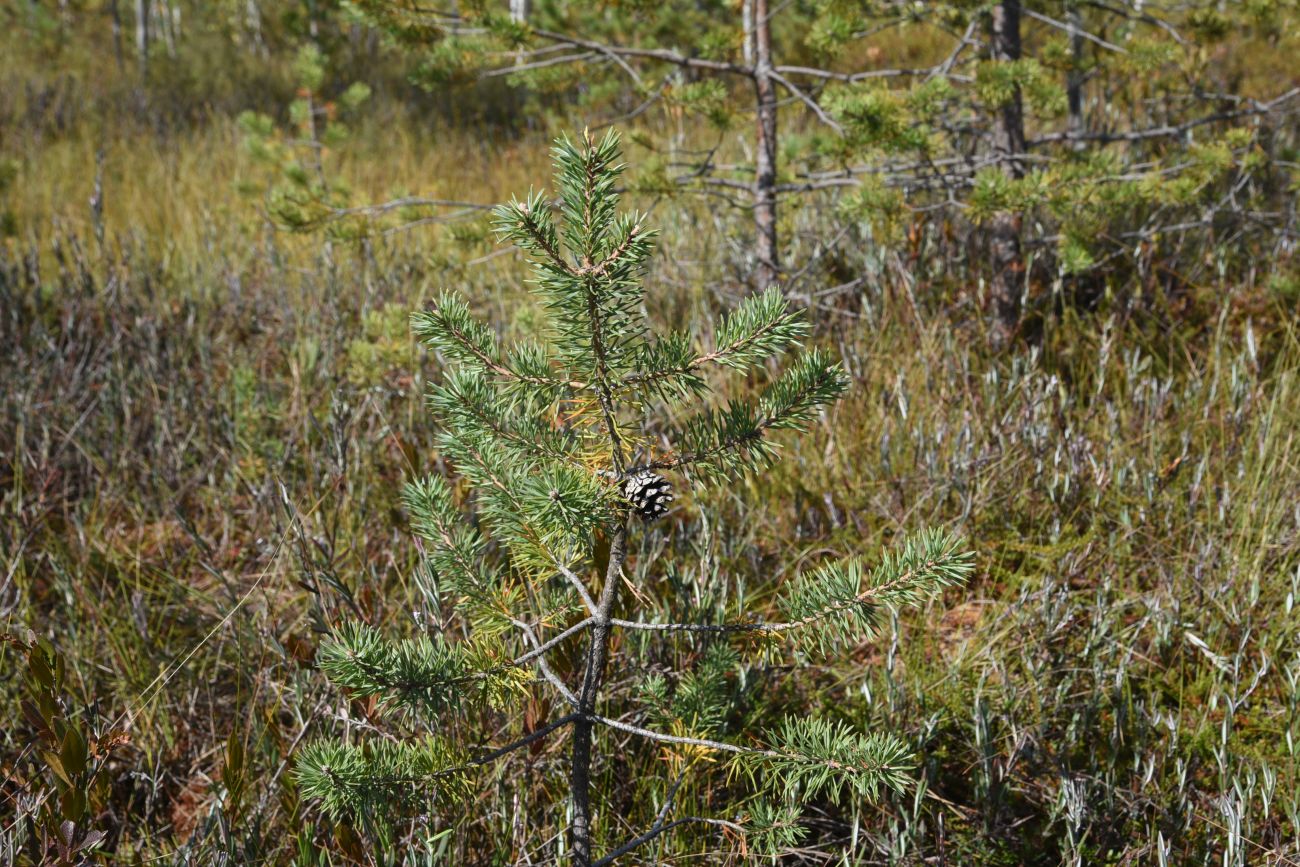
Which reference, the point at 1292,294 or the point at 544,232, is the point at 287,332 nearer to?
the point at 544,232

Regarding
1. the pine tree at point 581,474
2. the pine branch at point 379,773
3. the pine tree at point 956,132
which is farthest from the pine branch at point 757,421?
the pine tree at point 956,132

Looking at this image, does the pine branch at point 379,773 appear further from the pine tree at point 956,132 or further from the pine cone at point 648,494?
the pine tree at point 956,132

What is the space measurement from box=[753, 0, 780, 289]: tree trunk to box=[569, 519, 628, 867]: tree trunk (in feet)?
7.69

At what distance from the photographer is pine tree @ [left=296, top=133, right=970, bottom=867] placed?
102cm

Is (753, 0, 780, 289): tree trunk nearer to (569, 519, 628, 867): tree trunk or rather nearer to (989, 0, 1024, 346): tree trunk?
(989, 0, 1024, 346): tree trunk

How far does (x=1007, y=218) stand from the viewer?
349 cm

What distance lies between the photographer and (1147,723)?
1.81 metres

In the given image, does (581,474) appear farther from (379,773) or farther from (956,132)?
(956,132)

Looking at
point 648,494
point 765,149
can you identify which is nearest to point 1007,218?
point 765,149

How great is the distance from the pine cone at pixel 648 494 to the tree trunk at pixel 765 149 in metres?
2.38

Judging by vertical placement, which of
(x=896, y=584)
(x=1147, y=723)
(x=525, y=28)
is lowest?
(x=1147, y=723)

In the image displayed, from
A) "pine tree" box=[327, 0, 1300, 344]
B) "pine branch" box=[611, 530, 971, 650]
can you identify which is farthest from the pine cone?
"pine tree" box=[327, 0, 1300, 344]

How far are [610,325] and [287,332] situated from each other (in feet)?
10.1

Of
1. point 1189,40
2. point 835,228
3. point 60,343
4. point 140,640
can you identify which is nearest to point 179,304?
point 60,343
